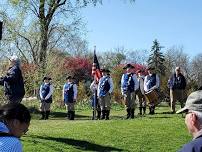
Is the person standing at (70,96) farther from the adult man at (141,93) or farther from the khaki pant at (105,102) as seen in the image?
the adult man at (141,93)

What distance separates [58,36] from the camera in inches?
1706

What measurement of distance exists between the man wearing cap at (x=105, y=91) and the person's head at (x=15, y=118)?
1609cm

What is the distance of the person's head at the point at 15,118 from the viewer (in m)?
4.39

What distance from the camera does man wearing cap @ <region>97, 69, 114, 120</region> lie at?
20.6 metres

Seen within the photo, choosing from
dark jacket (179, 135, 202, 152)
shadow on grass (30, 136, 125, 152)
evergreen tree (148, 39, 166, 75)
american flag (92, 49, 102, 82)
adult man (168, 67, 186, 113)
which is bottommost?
shadow on grass (30, 136, 125, 152)

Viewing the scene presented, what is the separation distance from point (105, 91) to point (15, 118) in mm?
16288

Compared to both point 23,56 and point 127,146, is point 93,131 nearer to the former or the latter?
point 127,146

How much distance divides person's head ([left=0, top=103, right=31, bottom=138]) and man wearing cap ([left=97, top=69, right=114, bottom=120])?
16.1m

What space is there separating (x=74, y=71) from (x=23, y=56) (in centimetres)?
935

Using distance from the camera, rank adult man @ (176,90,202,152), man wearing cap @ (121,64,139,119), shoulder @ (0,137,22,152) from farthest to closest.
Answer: man wearing cap @ (121,64,139,119) < adult man @ (176,90,202,152) < shoulder @ (0,137,22,152)

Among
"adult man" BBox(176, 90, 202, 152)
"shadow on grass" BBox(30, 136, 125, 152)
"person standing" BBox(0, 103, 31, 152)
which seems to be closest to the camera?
"adult man" BBox(176, 90, 202, 152)

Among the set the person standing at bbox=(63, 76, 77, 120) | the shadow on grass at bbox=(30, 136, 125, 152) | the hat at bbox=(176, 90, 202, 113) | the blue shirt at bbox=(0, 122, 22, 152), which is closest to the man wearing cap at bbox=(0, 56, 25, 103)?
the shadow on grass at bbox=(30, 136, 125, 152)

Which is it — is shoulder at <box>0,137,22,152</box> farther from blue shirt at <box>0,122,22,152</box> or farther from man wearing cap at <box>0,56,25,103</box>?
man wearing cap at <box>0,56,25,103</box>

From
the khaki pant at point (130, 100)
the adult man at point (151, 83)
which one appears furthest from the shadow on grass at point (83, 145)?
the adult man at point (151, 83)
